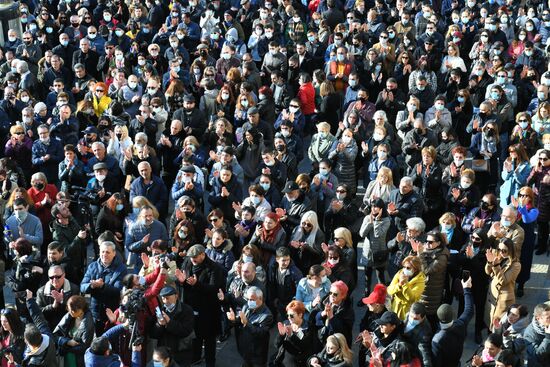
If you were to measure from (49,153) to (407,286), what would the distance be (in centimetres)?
657

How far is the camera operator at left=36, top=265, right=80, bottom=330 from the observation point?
12109 millimetres

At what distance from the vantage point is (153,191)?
1505 centimetres

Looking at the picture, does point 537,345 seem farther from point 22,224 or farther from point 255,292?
point 22,224

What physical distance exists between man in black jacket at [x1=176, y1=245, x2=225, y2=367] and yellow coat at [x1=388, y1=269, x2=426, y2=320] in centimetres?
197

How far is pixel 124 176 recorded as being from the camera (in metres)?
16.0

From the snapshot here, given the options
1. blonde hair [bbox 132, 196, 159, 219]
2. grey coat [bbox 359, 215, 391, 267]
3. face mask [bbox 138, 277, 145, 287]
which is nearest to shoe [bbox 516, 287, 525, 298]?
grey coat [bbox 359, 215, 391, 267]

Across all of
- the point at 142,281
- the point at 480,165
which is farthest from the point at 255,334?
the point at 480,165

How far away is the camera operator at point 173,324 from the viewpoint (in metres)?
11.6

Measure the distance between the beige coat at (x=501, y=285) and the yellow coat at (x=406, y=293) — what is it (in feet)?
2.88

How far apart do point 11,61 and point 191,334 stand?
392 inches

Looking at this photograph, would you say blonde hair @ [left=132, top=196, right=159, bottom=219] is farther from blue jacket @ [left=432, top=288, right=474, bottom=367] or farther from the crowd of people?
blue jacket @ [left=432, top=288, right=474, bottom=367]

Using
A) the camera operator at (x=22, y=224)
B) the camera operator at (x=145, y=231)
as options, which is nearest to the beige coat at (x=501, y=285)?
the camera operator at (x=145, y=231)

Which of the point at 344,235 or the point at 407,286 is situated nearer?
the point at 407,286

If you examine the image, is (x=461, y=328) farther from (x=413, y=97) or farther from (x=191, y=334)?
(x=413, y=97)
